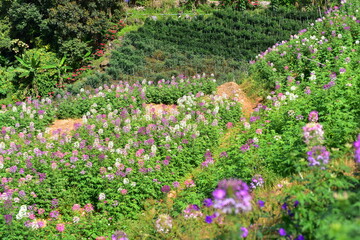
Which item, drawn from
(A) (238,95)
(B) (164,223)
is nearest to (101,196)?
(B) (164,223)

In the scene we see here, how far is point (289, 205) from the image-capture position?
3.19m

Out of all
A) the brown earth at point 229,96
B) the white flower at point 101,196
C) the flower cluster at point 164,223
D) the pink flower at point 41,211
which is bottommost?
the brown earth at point 229,96

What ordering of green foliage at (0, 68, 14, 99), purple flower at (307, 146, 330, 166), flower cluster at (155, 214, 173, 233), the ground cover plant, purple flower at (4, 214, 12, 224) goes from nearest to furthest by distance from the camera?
1. purple flower at (307, 146, 330, 166)
2. flower cluster at (155, 214, 173, 233)
3. purple flower at (4, 214, 12, 224)
4. the ground cover plant
5. green foliage at (0, 68, 14, 99)

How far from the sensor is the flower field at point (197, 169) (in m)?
3.03

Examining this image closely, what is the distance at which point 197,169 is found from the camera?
6.29 metres

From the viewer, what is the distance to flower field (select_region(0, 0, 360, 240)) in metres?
3.03

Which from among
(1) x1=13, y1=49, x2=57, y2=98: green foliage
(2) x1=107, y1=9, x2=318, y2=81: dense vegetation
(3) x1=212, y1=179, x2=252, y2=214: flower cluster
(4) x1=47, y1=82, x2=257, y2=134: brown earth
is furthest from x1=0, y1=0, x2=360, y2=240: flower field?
(1) x1=13, y1=49, x2=57, y2=98: green foliage

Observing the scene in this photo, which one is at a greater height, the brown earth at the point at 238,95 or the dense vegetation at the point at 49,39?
the dense vegetation at the point at 49,39

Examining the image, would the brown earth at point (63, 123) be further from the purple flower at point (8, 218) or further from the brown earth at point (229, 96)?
the purple flower at point (8, 218)

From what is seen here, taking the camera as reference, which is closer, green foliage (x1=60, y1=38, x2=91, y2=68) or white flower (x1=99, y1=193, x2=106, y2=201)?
white flower (x1=99, y1=193, x2=106, y2=201)

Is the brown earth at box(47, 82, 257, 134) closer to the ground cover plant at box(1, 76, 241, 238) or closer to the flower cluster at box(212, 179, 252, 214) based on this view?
the ground cover plant at box(1, 76, 241, 238)

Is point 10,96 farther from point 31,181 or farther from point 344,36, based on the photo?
point 344,36

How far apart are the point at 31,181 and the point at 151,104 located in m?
4.97

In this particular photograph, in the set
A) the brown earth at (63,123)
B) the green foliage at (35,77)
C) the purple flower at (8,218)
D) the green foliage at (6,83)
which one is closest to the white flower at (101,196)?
the purple flower at (8,218)
